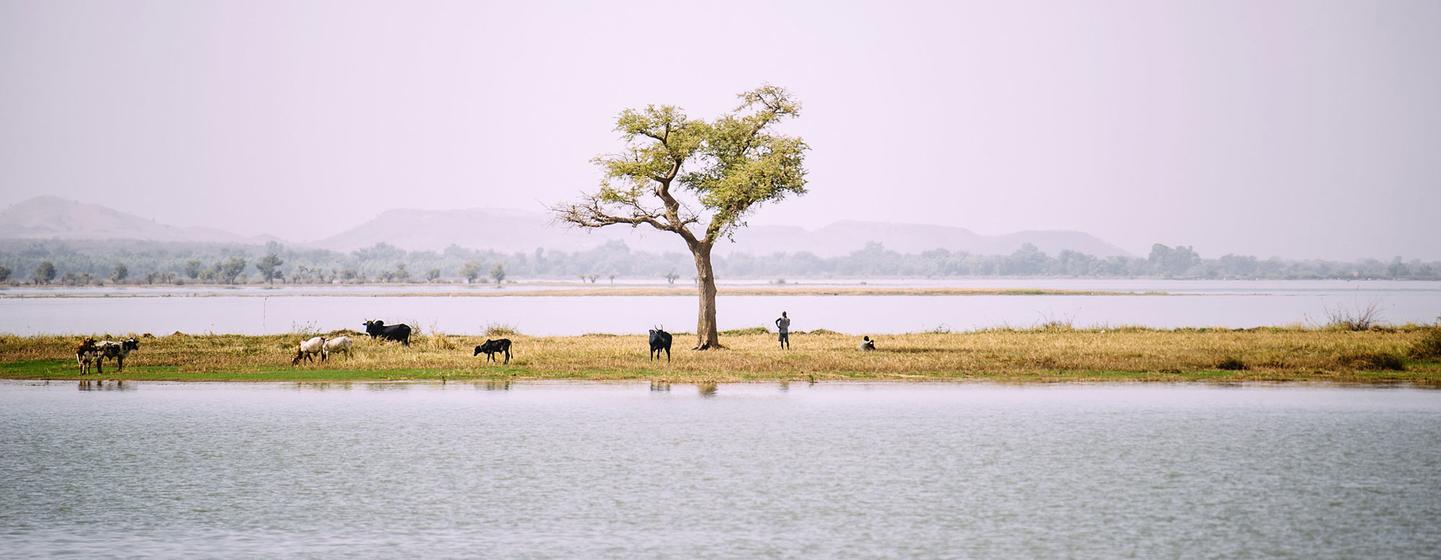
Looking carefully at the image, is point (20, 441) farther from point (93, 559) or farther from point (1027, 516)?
point (1027, 516)

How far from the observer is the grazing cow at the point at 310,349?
4694cm

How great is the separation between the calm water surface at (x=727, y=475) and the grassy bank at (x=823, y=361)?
5.74m

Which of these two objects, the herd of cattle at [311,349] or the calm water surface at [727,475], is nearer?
the calm water surface at [727,475]

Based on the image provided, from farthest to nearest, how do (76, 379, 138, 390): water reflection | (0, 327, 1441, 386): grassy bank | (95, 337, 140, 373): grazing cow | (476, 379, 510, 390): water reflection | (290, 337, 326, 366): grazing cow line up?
(290, 337, 326, 366): grazing cow < (95, 337, 140, 373): grazing cow < (0, 327, 1441, 386): grassy bank < (476, 379, 510, 390): water reflection < (76, 379, 138, 390): water reflection

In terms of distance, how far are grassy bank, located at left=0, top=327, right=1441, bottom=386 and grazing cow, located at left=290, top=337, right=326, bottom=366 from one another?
0.60m

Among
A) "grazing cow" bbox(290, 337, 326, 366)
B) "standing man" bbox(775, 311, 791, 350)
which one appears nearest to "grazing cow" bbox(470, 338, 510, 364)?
"grazing cow" bbox(290, 337, 326, 366)

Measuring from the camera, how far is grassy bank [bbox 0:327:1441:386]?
4284 cm

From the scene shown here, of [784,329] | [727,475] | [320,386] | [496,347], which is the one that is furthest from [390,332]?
[727,475]

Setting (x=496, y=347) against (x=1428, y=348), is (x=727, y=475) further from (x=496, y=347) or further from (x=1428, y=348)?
(x=1428, y=348)

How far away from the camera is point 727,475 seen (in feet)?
77.1

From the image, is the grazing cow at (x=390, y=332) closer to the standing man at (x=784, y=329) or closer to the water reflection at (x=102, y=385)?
the water reflection at (x=102, y=385)

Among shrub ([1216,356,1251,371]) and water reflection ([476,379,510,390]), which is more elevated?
shrub ([1216,356,1251,371])

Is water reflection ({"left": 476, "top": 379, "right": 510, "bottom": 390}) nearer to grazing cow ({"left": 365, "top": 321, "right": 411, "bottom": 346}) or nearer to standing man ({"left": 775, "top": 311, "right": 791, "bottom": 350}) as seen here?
standing man ({"left": 775, "top": 311, "right": 791, "bottom": 350})

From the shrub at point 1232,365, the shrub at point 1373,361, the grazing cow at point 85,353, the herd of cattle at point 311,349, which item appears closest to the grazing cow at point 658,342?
the herd of cattle at point 311,349
